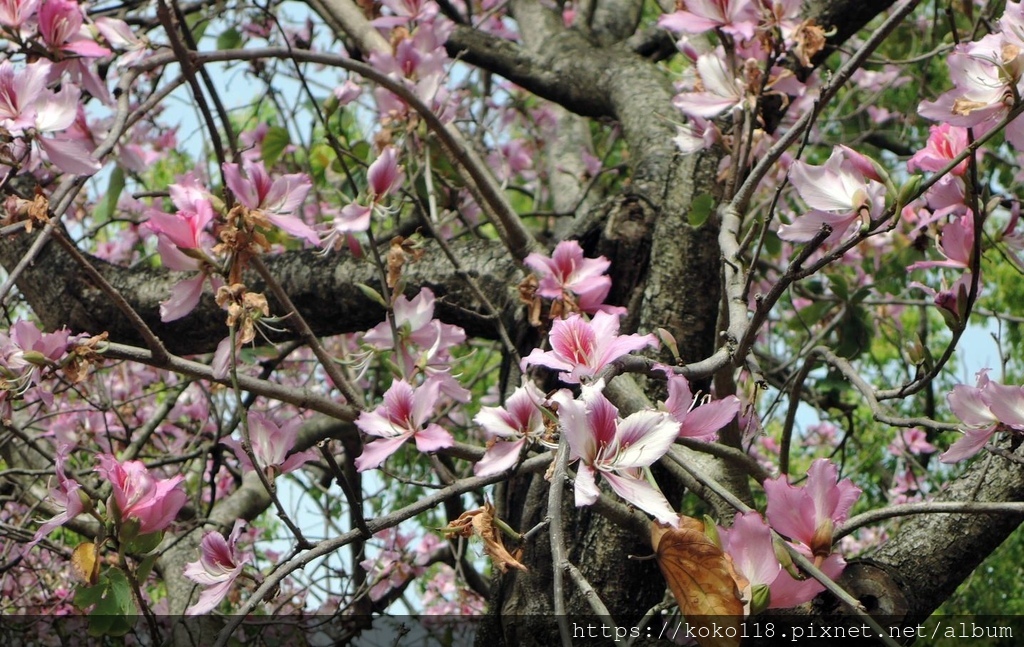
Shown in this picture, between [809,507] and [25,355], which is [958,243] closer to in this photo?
[809,507]

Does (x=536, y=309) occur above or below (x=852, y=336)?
above

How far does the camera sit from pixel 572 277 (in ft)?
4.91

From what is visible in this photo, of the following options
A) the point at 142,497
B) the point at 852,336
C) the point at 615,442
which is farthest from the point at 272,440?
the point at 852,336

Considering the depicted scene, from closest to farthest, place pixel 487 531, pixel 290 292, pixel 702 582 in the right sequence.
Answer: pixel 702 582, pixel 487 531, pixel 290 292

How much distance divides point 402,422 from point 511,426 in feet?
0.56

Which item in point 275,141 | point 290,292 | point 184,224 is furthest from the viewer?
point 275,141

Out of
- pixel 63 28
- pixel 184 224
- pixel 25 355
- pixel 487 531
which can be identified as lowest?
pixel 487 531

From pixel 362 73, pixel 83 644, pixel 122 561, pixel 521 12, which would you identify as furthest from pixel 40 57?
pixel 521 12

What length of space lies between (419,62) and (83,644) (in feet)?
4.20

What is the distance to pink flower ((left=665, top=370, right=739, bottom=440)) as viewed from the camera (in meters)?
1.11

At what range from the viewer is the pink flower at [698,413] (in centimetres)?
111

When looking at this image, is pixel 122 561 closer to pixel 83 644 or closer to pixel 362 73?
pixel 362 73

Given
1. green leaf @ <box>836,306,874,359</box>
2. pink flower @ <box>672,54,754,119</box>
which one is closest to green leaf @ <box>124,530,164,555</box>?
pink flower @ <box>672,54,754,119</box>

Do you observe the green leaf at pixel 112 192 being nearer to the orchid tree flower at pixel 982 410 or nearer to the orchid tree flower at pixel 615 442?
the orchid tree flower at pixel 615 442
